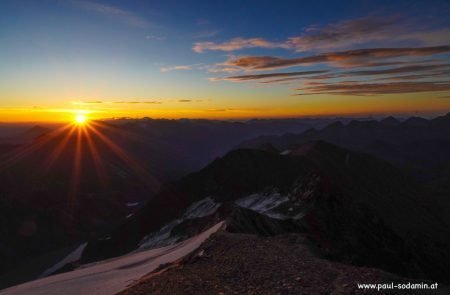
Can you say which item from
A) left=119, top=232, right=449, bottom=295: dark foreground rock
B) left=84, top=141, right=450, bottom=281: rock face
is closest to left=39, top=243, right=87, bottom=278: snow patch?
left=84, top=141, right=450, bottom=281: rock face

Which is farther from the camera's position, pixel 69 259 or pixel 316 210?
pixel 69 259

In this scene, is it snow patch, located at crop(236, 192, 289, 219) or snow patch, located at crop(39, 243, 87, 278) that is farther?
snow patch, located at crop(39, 243, 87, 278)

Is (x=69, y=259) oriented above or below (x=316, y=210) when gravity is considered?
below

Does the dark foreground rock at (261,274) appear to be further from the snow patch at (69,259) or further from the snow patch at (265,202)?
the snow patch at (69,259)

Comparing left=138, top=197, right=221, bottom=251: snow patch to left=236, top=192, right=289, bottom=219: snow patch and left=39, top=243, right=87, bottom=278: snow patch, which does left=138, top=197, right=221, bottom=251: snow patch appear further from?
left=39, top=243, right=87, bottom=278: snow patch

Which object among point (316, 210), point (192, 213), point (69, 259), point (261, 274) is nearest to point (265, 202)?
point (316, 210)

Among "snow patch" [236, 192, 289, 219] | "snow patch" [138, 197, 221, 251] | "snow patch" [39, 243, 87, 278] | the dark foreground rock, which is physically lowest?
"snow patch" [39, 243, 87, 278]

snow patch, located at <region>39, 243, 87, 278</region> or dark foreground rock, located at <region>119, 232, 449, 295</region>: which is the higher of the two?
dark foreground rock, located at <region>119, 232, 449, 295</region>

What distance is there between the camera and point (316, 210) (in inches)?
2377

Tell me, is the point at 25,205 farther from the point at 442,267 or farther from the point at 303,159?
the point at 442,267

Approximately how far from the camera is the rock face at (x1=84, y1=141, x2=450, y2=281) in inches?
2151

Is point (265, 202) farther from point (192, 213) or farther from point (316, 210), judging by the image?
point (192, 213)

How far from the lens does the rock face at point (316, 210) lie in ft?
179

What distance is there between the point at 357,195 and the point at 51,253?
13410 centimetres
